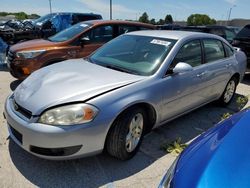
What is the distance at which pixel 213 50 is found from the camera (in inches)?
186

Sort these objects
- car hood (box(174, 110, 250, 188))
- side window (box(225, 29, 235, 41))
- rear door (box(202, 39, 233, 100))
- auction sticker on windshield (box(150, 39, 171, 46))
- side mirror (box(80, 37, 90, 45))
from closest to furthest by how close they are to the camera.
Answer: car hood (box(174, 110, 250, 188)) < auction sticker on windshield (box(150, 39, 171, 46)) < rear door (box(202, 39, 233, 100)) < side mirror (box(80, 37, 90, 45)) < side window (box(225, 29, 235, 41))

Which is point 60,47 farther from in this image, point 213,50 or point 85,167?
point 85,167

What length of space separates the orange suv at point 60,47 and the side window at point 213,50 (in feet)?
9.17

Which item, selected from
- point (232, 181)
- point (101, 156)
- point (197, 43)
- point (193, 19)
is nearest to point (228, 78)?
→ point (197, 43)

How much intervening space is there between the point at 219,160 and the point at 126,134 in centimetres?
143

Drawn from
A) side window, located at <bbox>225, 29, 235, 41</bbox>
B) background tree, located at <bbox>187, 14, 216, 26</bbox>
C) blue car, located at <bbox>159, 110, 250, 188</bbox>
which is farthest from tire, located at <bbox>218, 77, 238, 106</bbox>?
background tree, located at <bbox>187, 14, 216, 26</bbox>

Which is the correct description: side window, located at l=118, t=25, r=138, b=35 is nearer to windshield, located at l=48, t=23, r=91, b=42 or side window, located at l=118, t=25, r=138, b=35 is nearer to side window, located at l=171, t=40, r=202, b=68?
windshield, located at l=48, t=23, r=91, b=42

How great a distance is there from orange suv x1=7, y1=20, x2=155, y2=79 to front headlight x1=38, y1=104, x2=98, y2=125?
128 inches

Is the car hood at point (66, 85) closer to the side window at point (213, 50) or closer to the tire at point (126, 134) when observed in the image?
the tire at point (126, 134)

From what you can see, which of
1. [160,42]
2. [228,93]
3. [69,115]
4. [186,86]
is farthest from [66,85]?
[228,93]

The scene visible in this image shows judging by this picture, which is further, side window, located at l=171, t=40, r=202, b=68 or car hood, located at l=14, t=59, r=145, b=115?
side window, located at l=171, t=40, r=202, b=68

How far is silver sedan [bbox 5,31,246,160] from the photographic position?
2.69 m

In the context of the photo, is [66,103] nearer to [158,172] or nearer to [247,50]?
[158,172]

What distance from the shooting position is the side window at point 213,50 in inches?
177
